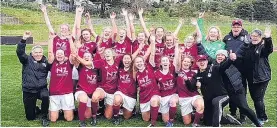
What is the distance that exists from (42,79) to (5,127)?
0.97 m

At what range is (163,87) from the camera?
6980 mm

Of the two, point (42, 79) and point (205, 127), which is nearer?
point (205, 127)

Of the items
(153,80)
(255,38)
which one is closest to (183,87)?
(153,80)

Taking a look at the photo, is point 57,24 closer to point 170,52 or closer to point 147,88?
point 170,52

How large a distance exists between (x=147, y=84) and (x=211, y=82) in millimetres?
1016

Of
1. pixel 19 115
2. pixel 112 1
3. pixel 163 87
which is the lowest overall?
pixel 19 115

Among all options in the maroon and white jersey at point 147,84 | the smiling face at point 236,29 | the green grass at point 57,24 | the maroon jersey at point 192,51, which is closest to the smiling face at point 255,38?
the smiling face at point 236,29

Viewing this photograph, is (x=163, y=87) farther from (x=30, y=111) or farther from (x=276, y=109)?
(x=276, y=109)

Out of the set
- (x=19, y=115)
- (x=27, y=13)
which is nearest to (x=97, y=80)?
(x=19, y=115)

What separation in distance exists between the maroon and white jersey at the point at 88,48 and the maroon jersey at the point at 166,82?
1401 mm

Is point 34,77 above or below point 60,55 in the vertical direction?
below

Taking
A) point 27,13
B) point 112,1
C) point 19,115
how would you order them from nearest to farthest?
point 19,115 < point 27,13 < point 112,1

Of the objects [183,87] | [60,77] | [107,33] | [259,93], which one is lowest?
[259,93]

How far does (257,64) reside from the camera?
7027 mm
